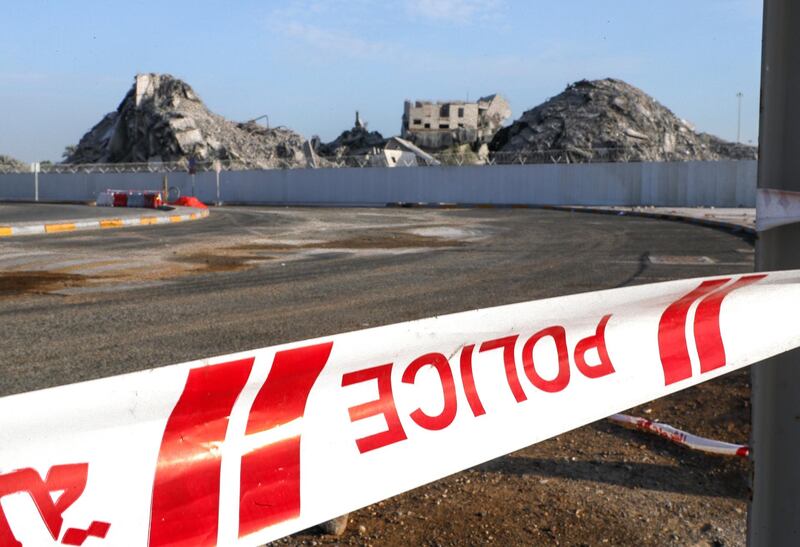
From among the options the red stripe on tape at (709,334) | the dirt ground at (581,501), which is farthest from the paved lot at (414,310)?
the red stripe on tape at (709,334)

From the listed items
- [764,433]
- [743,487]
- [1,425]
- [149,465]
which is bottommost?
[743,487]

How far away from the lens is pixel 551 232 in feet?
73.5

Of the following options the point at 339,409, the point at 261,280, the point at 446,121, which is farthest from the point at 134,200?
the point at 446,121

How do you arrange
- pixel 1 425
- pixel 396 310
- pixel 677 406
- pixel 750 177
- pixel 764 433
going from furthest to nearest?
pixel 750 177
pixel 396 310
pixel 677 406
pixel 764 433
pixel 1 425

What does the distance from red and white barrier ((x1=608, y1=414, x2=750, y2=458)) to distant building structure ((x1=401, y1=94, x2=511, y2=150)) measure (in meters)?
95.1

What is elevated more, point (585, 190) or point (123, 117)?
point (123, 117)

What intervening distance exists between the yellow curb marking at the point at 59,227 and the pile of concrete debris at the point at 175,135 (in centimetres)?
5683

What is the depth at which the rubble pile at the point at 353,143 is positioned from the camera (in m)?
96.8

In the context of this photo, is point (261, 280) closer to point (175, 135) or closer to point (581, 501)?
point (581, 501)

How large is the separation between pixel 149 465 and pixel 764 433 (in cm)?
231

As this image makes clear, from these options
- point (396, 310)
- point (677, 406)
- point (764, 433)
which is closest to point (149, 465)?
point (764, 433)

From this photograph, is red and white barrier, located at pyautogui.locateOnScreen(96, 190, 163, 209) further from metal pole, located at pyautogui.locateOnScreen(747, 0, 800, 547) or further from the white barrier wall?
metal pole, located at pyautogui.locateOnScreen(747, 0, 800, 547)

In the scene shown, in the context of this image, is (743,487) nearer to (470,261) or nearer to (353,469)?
(353,469)

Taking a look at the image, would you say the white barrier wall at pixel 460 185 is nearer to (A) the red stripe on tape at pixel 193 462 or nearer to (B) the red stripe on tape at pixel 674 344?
(B) the red stripe on tape at pixel 674 344
